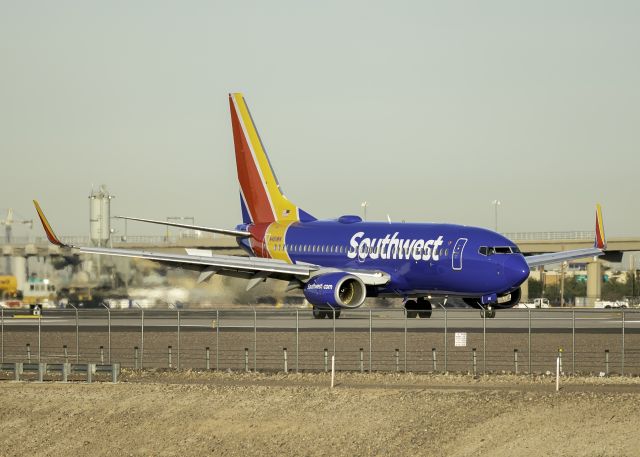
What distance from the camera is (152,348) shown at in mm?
45562

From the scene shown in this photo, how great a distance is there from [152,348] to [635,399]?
21.1m

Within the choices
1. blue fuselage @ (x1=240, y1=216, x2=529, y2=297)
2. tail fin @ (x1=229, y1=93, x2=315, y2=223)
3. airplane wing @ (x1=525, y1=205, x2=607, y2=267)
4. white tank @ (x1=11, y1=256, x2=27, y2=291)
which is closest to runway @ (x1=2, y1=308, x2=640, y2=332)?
blue fuselage @ (x1=240, y1=216, x2=529, y2=297)

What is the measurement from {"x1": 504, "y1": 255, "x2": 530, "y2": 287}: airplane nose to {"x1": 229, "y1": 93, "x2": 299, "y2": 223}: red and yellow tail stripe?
50.9ft

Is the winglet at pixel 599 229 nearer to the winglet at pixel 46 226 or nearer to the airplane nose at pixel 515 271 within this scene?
the airplane nose at pixel 515 271

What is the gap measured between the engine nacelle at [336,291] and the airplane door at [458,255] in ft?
15.1

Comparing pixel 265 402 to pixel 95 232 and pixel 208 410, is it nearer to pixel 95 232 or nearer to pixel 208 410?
pixel 208 410

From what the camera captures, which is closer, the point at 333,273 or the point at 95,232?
the point at 333,273

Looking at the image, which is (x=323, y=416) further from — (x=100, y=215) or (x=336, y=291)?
(x=100, y=215)

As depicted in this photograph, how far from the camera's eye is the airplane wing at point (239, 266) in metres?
55.6

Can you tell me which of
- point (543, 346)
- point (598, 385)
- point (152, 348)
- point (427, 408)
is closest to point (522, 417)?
point (427, 408)

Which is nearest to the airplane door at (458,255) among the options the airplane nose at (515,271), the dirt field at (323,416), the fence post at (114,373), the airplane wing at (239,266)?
the airplane nose at (515,271)

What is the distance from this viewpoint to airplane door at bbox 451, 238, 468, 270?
52156 mm

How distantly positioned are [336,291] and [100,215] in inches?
1910

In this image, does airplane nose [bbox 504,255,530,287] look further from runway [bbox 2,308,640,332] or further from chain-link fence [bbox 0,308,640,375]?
chain-link fence [bbox 0,308,640,375]
